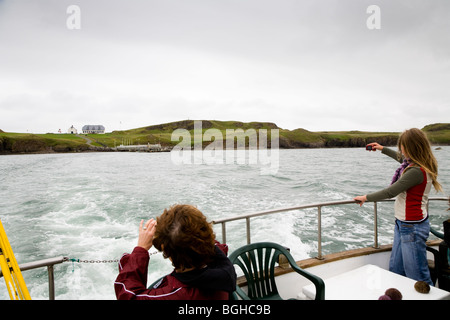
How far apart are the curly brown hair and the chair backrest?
4.14 ft

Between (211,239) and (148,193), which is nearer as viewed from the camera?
(211,239)

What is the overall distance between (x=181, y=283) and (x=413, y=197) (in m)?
2.56

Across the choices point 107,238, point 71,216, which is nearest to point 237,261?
point 107,238

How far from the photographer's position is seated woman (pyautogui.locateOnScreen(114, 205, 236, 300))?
1521 millimetres

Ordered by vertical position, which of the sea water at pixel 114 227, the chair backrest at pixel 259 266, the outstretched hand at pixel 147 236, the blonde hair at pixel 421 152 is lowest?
the sea water at pixel 114 227

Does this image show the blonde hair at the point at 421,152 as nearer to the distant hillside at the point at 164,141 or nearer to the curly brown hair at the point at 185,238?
the curly brown hair at the point at 185,238

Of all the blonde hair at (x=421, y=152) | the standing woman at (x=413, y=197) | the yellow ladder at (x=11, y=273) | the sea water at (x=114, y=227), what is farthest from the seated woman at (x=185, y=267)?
the sea water at (x=114, y=227)

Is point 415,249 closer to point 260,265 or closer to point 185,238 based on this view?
point 260,265

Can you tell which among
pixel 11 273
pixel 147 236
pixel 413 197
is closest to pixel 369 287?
pixel 413 197

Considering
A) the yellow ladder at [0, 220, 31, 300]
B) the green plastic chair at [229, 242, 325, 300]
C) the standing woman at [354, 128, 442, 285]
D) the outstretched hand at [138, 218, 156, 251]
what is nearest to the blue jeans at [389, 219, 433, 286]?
the standing woman at [354, 128, 442, 285]

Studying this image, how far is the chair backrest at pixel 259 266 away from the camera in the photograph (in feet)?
9.50

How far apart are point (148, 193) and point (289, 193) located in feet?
37.4

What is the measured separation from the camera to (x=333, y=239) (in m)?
11.2

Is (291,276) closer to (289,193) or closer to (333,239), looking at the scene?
(333,239)
